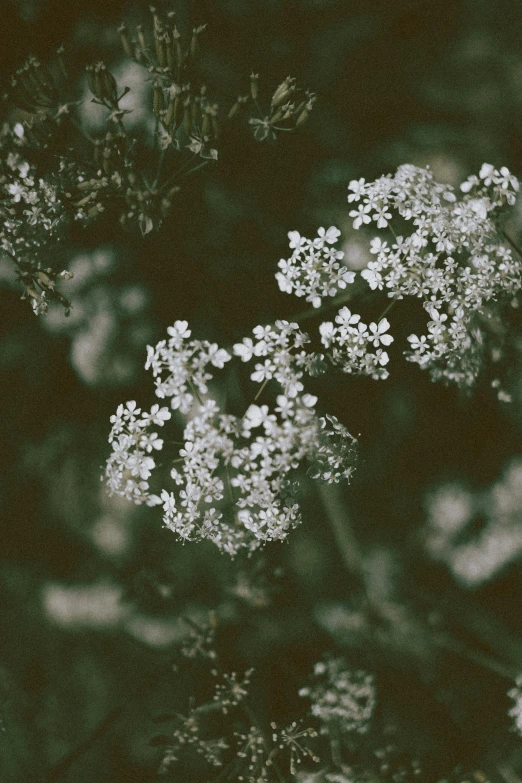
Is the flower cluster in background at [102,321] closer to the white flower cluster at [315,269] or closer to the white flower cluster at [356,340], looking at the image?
the white flower cluster at [315,269]

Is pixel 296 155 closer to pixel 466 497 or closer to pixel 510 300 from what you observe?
pixel 510 300

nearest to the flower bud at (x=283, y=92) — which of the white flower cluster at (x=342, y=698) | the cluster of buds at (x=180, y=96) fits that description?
the cluster of buds at (x=180, y=96)

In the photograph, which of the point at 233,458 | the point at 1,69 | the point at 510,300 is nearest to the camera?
the point at 233,458

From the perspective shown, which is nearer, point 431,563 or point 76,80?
point 76,80

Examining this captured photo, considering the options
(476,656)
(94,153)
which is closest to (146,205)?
(94,153)

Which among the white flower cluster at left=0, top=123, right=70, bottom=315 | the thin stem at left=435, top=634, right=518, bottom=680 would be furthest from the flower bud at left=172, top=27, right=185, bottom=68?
the thin stem at left=435, top=634, right=518, bottom=680

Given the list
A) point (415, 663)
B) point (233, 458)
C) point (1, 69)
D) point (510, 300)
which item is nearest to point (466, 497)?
point (415, 663)
